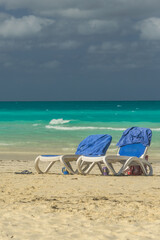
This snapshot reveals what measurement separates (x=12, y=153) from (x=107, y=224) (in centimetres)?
1025

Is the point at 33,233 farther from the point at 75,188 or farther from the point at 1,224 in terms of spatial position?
the point at 75,188

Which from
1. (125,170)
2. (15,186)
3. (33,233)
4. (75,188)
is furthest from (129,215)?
(125,170)

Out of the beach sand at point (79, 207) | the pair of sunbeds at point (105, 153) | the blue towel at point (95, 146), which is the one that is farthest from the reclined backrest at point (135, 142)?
the beach sand at point (79, 207)

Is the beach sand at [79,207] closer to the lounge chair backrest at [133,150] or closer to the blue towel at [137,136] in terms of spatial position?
the lounge chair backrest at [133,150]

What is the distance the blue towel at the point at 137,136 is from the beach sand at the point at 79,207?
90 cm

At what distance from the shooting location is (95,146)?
8680mm

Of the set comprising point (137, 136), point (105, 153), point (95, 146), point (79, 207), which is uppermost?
point (137, 136)

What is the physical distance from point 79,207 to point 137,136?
367 centimetres

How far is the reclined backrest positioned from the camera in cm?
858

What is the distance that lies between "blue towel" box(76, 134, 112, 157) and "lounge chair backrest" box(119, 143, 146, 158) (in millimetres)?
375

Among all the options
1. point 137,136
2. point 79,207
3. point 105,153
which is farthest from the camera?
point 137,136

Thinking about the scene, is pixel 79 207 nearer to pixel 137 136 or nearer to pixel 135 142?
pixel 135 142

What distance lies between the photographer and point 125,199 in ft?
19.4

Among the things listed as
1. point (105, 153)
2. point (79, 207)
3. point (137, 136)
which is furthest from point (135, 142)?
point (79, 207)
